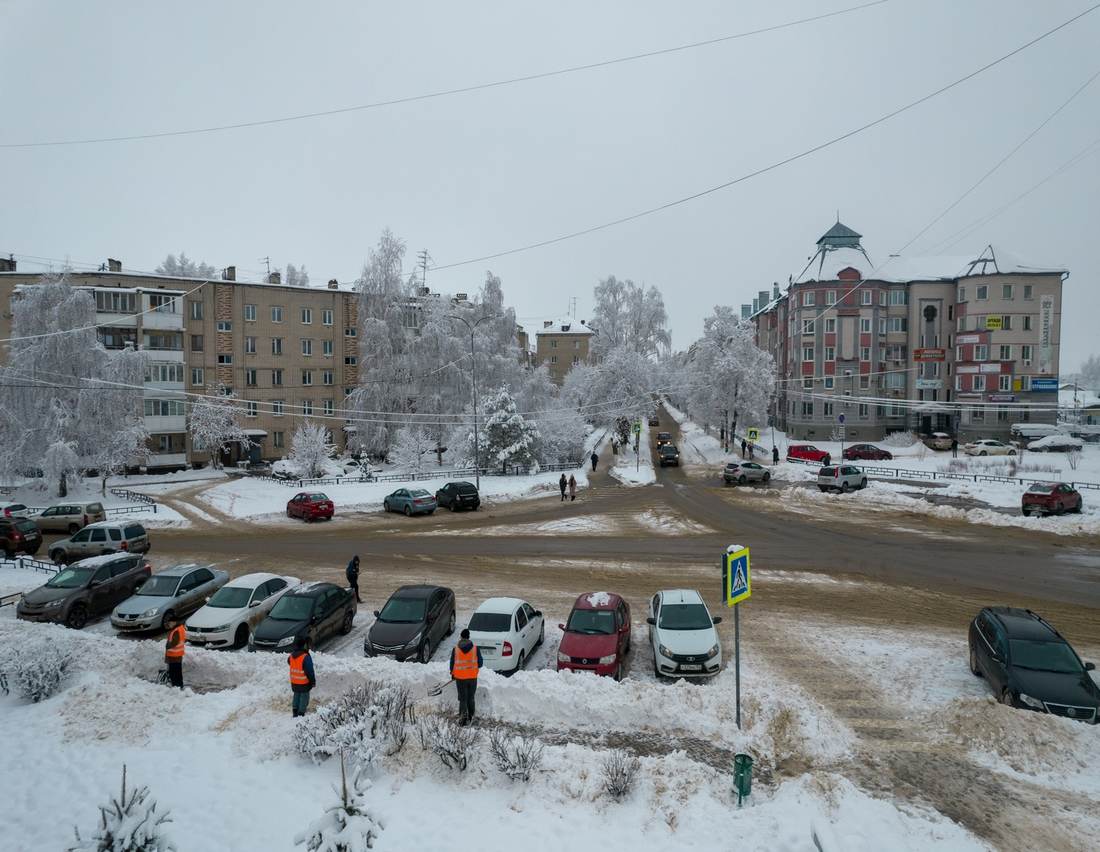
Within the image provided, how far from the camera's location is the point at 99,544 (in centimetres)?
2311

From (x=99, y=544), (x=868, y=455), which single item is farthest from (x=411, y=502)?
(x=868, y=455)

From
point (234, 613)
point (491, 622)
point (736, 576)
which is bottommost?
point (234, 613)

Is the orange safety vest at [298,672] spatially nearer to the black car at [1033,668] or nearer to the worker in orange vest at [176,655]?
the worker in orange vest at [176,655]

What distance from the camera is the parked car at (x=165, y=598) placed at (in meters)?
14.9

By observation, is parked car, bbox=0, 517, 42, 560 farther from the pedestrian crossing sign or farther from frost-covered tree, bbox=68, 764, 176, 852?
the pedestrian crossing sign

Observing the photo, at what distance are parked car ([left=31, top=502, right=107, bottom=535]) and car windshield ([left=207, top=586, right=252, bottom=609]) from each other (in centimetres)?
1871

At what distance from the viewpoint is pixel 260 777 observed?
8.08m

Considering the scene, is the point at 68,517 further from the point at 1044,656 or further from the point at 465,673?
the point at 1044,656

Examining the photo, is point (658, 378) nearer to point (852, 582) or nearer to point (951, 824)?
point (852, 582)

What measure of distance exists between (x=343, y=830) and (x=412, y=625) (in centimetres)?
688

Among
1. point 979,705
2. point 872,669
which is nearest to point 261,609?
point 872,669

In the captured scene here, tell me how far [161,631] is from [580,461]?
3997 cm

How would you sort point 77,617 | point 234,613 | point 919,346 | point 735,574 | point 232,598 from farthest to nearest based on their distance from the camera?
point 919,346 → point 77,617 → point 232,598 → point 234,613 → point 735,574

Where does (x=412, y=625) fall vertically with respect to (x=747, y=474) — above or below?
below
